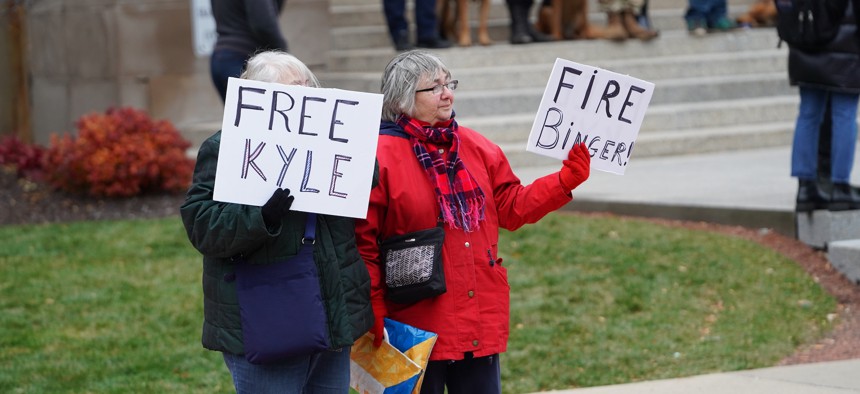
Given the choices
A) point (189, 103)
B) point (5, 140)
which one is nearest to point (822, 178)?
point (189, 103)

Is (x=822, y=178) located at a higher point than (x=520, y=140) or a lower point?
higher

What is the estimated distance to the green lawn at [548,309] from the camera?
641cm

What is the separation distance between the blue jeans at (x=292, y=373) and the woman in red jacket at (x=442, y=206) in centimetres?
22

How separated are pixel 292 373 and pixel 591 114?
1432 millimetres

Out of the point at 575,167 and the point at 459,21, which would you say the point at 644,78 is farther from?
the point at 575,167

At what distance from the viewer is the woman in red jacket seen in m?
4.29

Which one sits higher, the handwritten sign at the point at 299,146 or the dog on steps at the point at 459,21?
the handwritten sign at the point at 299,146

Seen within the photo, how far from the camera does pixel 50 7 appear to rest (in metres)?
13.8

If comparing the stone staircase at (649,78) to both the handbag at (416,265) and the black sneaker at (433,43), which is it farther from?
the handbag at (416,265)

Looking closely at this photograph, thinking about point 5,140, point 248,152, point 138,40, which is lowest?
point 5,140

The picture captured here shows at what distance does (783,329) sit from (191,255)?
160 inches

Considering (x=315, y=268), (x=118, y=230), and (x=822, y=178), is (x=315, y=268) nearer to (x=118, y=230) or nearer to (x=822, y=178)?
(x=822, y=178)

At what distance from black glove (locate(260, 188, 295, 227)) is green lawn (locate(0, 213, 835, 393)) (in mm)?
2568

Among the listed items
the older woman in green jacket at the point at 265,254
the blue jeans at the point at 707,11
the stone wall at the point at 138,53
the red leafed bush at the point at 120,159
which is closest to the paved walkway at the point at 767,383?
the older woman in green jacket at the point at 265,254
